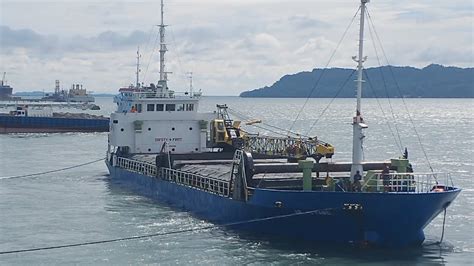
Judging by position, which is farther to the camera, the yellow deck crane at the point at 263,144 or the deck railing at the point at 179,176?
the yellow deck crane at the point at 263,144

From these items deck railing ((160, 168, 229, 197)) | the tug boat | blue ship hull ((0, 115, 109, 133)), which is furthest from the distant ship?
deck railing ((160, 168, 229, 197))

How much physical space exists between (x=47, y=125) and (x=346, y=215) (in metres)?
84.5

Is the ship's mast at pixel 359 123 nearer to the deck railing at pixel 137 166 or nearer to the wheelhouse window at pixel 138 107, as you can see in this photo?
the deck railing at pixel 137 166

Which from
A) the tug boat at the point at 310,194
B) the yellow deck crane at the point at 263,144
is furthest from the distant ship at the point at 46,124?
the tug boat at the point at 310,194

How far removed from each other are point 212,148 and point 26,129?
6400 centimetres

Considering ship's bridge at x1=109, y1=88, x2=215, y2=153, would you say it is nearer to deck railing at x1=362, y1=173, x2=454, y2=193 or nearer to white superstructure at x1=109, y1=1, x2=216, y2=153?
white superstructure at x1=109, y1=1, x2=216, y2=153

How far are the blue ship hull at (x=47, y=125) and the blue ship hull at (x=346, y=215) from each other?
262ft

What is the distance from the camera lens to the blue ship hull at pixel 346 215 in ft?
84.9

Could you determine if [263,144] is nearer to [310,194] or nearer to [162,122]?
[162,122]

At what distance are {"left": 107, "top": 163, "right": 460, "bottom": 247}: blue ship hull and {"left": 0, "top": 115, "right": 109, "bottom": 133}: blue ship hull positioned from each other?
79.9 metres

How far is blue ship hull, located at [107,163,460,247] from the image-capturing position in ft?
84.9

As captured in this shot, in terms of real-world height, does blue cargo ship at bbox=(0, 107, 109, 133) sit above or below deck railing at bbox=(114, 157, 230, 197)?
above

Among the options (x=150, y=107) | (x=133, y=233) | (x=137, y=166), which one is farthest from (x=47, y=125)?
(x=133, y=233)

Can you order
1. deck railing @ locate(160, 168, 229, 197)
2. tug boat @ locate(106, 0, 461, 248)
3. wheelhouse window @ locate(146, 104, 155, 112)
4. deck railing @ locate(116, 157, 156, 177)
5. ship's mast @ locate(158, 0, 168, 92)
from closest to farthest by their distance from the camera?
tug boat @ locate(106, 0, 461, 248) < deck railing @ locate(160, 168, 229, 197) < deck railing @ locate(116, 157, 156, 177) < wheelhouse window @ locate(146, 104, 155, 112) < ship's mast @ locate(158, 0, 168, 92)
